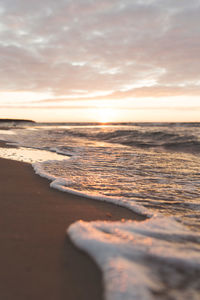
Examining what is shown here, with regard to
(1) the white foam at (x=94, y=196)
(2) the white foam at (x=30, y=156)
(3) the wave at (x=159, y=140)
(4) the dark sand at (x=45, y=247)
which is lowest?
(4) the dark sand at (x=45, y=247)

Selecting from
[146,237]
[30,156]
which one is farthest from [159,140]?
[146,237]

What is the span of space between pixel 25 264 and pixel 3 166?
14.5ft

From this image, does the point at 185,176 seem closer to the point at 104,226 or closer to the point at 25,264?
the point at 104,226

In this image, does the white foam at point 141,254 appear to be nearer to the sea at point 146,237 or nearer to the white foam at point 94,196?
the sea at point 146,237

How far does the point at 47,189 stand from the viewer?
4.01 metres

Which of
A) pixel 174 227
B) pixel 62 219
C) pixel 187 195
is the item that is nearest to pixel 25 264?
pixel 62 219

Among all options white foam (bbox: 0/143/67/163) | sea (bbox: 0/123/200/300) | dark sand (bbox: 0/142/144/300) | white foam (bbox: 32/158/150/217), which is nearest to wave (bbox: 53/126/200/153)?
white foam (bbox: 0/143/67/163)

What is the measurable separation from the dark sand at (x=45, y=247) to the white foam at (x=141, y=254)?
129 mm

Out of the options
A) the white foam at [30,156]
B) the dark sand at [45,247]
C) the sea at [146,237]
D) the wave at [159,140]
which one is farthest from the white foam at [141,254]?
the wave at [159,140]

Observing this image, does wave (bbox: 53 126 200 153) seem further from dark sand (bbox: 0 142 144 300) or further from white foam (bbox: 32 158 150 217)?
dark sand (bbox: 0 142 144 300)

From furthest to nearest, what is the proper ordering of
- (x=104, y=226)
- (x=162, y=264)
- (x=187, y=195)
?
(x=187, y=195) → (x=104, y=226) → (x=162, y=264)

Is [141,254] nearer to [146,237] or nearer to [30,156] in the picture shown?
[146,237]

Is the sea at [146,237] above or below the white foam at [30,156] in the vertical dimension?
below

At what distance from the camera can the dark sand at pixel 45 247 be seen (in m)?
1.63
